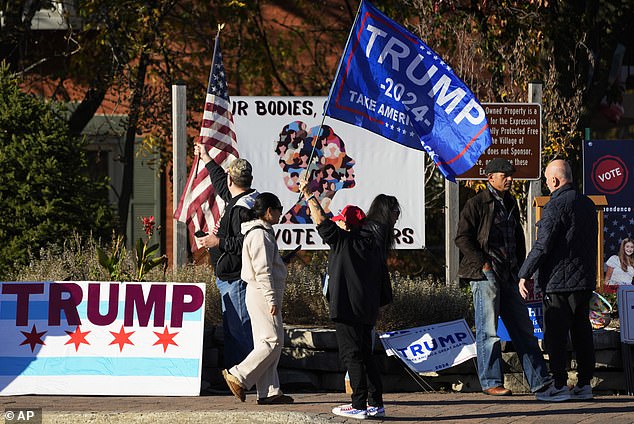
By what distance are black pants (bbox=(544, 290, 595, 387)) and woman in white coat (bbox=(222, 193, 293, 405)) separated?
218cm

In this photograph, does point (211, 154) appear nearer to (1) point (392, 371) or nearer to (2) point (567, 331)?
(1) point (392, 371)

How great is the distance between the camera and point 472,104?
30.5 ft

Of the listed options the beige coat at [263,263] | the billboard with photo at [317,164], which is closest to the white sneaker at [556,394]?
the beige coat at [263,263]

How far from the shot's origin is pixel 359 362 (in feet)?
26.6

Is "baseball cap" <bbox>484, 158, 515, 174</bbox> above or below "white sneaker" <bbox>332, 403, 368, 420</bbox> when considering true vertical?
above

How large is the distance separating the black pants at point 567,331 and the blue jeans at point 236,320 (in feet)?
8.00

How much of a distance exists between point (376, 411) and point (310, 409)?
0.61 meters

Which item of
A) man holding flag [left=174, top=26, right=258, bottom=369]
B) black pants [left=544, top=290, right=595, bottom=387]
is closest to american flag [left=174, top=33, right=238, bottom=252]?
man holding flag [left=174, top=26, right=258, bottom=369]

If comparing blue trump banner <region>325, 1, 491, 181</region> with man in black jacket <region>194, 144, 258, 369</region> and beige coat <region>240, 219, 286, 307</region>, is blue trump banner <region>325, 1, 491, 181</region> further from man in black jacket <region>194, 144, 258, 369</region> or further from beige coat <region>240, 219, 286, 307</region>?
beige coat <region>240, 219, 286, 307</region>

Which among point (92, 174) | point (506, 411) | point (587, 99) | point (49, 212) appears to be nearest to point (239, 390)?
point (506, 411)

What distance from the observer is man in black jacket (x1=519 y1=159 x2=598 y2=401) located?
8.84m

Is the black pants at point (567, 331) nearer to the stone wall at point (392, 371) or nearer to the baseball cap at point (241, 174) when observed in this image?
the stone wall at point (392, 371)

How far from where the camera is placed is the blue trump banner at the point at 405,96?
9297 mm

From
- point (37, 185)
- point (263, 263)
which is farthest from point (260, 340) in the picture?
point (37, 185)
